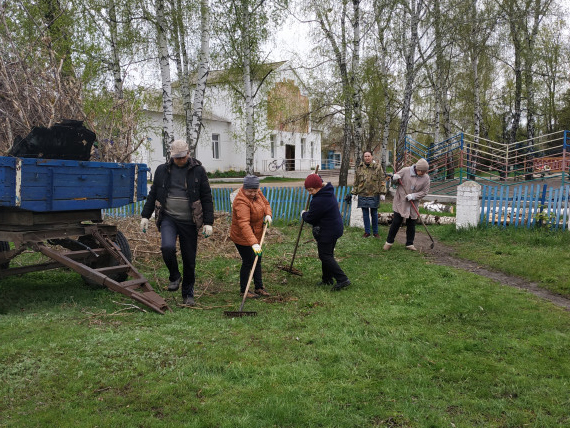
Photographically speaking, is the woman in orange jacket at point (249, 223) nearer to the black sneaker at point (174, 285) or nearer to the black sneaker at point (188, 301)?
the black sneaker at point (188, 301)

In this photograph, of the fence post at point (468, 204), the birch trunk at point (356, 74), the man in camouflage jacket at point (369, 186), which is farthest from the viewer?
the birch trunk at point (356, 74)

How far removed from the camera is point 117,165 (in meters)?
5.97

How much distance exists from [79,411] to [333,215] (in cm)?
412

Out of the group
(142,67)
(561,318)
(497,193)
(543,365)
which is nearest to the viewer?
(543,365)

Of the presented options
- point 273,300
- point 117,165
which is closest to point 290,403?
point 273,300

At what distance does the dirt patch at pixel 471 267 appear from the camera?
19.8 ft

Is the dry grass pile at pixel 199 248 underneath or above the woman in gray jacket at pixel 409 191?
underneath

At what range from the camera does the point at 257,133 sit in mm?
28766

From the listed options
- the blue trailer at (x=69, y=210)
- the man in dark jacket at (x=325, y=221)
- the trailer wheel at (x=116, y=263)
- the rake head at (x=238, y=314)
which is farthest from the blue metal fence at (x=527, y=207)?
the trailer wheel at (x=116, y=263)

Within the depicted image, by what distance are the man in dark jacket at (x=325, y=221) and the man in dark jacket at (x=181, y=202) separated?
1487mm

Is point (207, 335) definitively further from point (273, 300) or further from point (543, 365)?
point (543, 365)

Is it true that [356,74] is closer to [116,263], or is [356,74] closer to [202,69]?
[202,69]

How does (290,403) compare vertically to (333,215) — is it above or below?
below

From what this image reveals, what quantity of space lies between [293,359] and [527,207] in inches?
320
